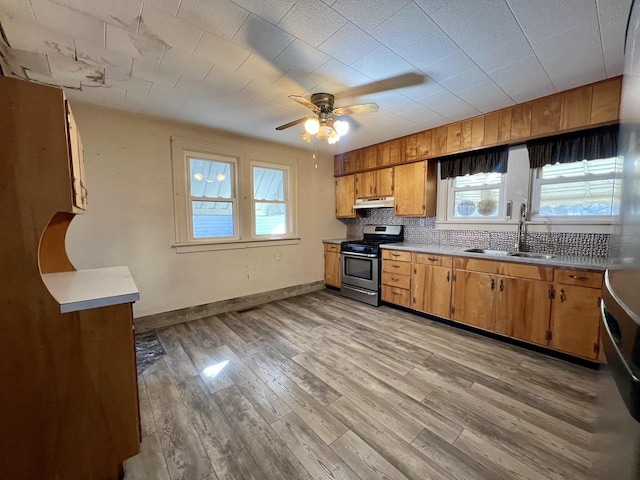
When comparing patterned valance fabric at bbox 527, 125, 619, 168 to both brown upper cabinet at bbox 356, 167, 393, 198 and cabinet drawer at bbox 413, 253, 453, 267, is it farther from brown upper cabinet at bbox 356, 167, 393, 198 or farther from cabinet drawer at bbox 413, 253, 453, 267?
brown upper cabinet at bbox 356, 167, 393, 198

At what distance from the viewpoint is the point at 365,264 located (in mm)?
3959

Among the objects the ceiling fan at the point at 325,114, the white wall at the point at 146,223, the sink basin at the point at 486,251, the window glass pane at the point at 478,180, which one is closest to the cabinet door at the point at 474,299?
the sink basin at the point at 486,251

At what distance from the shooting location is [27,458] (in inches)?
43.9

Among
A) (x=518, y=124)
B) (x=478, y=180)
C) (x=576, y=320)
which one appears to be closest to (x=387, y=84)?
(x=518, y=124)

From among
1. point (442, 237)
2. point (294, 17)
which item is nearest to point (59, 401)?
point (294, 17)

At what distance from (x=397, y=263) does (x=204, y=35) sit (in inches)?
124

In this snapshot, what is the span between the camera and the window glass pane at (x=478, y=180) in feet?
10.6

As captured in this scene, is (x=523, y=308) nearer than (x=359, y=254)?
Yes

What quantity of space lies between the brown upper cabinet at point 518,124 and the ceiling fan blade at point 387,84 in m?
1.21

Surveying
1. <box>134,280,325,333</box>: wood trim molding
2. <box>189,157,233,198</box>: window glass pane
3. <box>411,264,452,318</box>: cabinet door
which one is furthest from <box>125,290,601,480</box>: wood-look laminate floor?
<box>189,157,233,198</box>: window glass pane

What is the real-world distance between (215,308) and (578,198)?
449cm

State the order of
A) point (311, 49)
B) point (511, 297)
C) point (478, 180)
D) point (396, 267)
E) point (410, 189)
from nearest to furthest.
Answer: point (311, 49)
point (511, 297)
point (478, 180)
point (396, 267)
point (410, 189)

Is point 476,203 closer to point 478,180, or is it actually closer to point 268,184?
point 478,180

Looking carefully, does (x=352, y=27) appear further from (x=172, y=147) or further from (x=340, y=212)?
(x=340, y=212)
